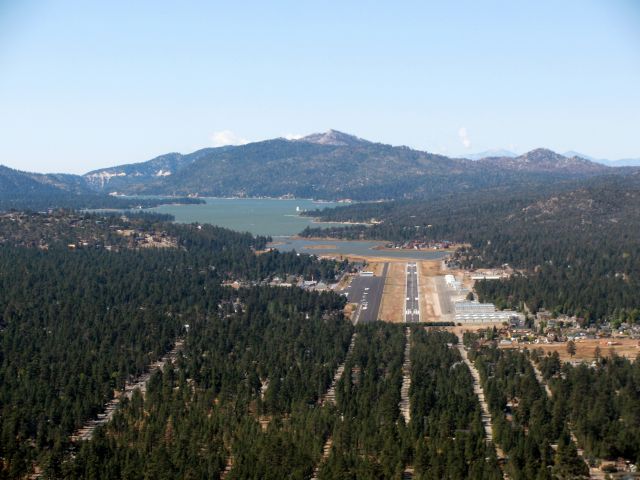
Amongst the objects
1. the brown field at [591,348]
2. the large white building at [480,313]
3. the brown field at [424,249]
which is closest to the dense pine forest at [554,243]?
the brown field at [424,249]

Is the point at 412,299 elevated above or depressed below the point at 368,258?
below

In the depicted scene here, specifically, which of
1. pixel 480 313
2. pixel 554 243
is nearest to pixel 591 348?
pixel 480 313

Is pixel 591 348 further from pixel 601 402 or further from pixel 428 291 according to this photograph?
pixel 428 291

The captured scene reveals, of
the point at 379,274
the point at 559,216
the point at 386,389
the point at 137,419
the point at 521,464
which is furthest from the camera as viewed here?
the point at 559,216

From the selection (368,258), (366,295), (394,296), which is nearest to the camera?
(394,296)

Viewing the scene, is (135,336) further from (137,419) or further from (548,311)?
(548,311)

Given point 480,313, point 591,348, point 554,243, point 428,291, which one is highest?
point 554,243

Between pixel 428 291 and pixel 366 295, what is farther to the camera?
pixel 428 291

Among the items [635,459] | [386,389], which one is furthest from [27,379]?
[635,459]
